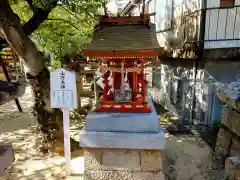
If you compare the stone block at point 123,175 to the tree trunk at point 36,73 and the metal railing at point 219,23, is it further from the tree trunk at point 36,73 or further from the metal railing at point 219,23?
the metal railing at point 219,23

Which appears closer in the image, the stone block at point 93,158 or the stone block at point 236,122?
the stone block at point 93,158

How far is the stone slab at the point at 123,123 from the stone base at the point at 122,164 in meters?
0.48

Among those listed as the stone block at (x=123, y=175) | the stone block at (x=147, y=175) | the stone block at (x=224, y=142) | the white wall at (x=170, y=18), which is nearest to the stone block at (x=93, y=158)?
the stone block at (x=123, y=175)

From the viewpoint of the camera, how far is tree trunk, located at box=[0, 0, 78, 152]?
5129 mm

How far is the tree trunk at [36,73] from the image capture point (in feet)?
16.8

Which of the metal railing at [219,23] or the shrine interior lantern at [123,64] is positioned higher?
the metal railing at [219,23]

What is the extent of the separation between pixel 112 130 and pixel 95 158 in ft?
2.52

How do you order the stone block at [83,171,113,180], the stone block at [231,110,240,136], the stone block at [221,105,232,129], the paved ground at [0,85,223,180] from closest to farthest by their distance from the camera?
the stone block at [83,171,113,180]
the stone block at [231,110,240,136]
the paved ground at [0,85,223,180]
the stone block at [221,105,232,129]

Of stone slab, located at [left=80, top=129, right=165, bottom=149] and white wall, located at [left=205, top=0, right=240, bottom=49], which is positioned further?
white wall, located at [left=205, top=0, right=240, bottom=49]

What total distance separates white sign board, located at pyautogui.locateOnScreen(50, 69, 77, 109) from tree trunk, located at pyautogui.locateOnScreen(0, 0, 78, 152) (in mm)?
1482

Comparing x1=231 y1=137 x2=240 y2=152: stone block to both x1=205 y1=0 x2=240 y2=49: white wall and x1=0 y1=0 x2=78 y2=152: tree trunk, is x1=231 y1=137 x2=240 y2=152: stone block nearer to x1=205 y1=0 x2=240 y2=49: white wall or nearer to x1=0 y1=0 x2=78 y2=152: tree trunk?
x1=205 y1=0 x2=240 y2=49: white wall

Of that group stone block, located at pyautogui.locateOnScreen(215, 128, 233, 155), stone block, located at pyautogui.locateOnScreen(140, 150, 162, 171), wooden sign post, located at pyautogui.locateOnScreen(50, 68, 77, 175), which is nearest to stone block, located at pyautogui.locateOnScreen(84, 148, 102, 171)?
stone block, located at pyautogui.locateOnScreen(140, 150, 162, 171)

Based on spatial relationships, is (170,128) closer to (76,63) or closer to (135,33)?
(135,33)

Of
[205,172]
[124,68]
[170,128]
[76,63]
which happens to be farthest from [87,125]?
[76,63]
